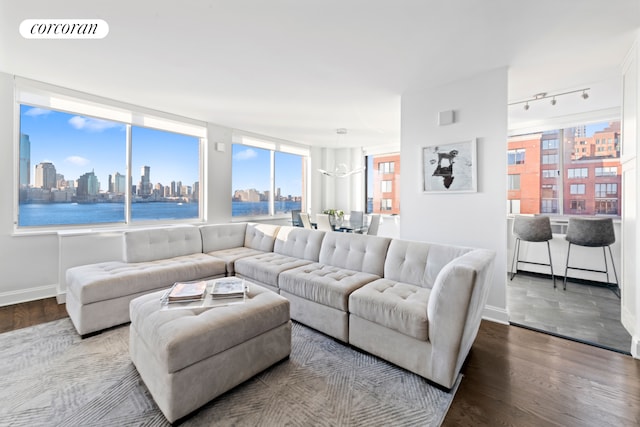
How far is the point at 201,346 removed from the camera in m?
1.55

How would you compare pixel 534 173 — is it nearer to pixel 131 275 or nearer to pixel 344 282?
pixel 344 282

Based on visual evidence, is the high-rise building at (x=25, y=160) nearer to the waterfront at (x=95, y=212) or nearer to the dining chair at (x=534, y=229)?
the waterfront at (x=95, y=212)

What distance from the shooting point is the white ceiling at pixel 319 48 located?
2010mm

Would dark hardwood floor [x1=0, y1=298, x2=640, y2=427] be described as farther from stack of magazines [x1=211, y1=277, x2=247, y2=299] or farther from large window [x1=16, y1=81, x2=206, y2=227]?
large window [x1=16, y1=81, x2=206, y2=227]

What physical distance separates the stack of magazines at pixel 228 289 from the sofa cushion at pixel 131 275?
93 centimetres

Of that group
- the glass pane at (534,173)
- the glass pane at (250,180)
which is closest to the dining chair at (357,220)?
the glass pane at (250,180)

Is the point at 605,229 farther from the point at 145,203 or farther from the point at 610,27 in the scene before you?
the point at 145,203

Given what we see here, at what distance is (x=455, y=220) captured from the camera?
3189 mm

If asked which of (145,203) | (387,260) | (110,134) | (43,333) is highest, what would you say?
(110,134)

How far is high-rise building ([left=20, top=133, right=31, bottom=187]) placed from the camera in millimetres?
3291

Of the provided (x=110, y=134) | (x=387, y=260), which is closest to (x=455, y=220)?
(x=387, y=260)

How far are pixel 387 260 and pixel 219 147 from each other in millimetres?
3845

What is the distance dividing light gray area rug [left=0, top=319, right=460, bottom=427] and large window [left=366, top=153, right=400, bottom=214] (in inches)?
197

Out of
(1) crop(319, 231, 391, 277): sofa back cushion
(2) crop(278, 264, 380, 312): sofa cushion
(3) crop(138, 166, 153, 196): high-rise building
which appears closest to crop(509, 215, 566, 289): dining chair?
(1) crop(319, 231, 391, 277): sofa back cushion
